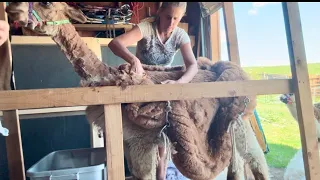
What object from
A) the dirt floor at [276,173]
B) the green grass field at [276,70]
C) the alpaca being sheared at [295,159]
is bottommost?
the dirt floor at [276,173]

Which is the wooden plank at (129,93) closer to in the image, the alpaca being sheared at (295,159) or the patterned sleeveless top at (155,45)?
the patterned sleeveless top at (155,45)

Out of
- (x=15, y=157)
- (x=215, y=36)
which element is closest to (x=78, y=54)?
(x=15, y=157)

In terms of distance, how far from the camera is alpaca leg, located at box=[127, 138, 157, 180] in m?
1.25

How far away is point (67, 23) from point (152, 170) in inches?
28.8

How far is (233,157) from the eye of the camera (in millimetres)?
1330

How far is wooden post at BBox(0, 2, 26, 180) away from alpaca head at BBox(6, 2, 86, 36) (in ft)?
0.39

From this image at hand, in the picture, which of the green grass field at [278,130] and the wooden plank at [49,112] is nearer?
the wooden plank at [49,112]

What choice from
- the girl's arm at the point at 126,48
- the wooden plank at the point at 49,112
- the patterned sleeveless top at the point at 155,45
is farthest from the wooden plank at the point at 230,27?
the wooden plank at the point at 49,112

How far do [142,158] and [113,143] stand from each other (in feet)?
0.96

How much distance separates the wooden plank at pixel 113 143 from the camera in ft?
3.24

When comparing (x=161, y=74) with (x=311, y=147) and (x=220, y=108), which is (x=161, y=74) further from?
(x=311, y=147)

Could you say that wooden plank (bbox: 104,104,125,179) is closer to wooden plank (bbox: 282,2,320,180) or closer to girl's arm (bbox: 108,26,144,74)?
girl's arm (bbox: 108,26,144,74)

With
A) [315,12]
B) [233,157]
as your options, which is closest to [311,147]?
[233,157]

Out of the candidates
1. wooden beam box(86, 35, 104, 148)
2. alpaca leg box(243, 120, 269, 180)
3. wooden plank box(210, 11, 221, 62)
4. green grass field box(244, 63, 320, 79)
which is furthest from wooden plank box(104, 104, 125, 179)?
wooden plank box(210, 11, 221, 62)
